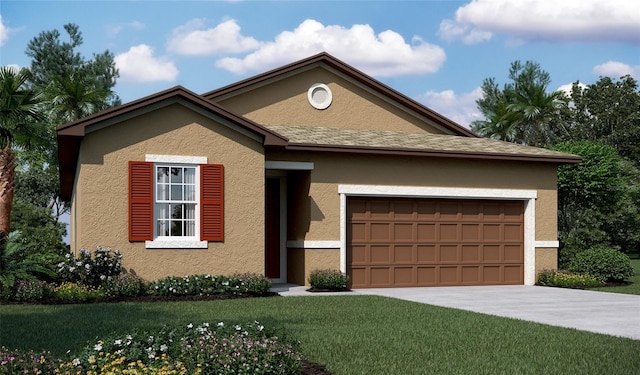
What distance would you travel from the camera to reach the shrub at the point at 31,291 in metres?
15.3

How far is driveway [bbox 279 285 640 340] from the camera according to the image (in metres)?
12.8

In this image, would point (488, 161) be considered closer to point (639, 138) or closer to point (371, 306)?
point (371, 306)

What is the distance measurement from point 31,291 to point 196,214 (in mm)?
3860

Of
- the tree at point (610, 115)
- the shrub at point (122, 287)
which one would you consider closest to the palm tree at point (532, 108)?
the tree at point (610, 115)

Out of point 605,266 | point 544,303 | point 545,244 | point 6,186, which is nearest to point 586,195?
point 605,266

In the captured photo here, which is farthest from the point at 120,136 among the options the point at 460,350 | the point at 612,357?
the point at 612,357

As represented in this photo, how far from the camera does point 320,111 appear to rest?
890 inches

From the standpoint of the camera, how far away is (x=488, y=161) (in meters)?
20.9

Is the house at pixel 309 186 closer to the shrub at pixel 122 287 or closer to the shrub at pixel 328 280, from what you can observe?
the shrub at pixel 328 280

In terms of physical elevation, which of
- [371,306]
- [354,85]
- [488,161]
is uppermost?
[354,85]

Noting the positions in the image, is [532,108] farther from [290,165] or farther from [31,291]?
[31,291]

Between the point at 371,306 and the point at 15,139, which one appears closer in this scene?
the point at 371,306

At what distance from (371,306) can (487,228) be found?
23.4ft

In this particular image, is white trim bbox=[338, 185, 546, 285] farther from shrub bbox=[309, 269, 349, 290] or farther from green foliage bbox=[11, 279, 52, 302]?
green foliage bbox=[11, 279, 52, 302]
